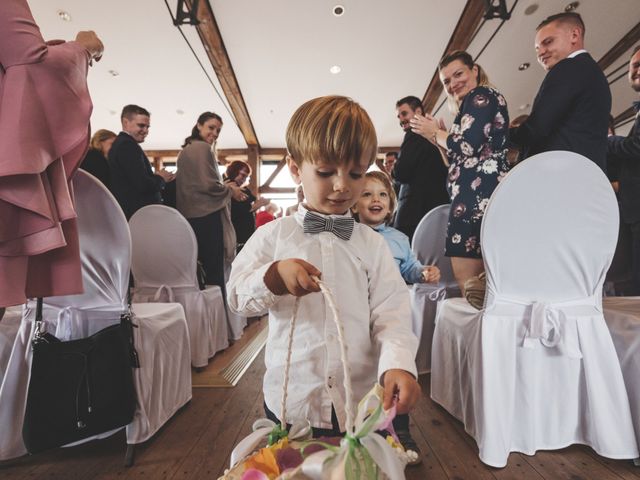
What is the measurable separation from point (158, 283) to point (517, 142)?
2.01 metres

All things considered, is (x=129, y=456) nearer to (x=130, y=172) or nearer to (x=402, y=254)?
(x=402, y=254)

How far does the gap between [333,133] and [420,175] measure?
1623 millimetres

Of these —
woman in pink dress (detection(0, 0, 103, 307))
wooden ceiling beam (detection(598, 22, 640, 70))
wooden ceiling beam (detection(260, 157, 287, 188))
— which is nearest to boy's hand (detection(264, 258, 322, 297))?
woman in pink dress (detection(0, 0, 103, 307))

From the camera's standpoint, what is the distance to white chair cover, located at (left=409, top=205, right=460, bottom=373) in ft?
5.54

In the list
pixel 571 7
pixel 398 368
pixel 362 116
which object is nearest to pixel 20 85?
pixel 362 116

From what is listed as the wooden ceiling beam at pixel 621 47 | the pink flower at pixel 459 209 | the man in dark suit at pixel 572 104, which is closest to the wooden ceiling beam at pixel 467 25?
the wooden ceiling beam at pixel 621 47

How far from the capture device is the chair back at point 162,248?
5.69 ft

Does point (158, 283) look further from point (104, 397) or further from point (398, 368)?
point (398, 368)

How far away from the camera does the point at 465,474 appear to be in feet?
3.18

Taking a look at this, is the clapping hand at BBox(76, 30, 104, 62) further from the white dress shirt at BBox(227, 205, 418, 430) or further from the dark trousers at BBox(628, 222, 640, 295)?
the dark trousers at BBox(628, 222, 640, 295)

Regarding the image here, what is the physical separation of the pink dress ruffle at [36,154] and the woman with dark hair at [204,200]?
1.34 metres

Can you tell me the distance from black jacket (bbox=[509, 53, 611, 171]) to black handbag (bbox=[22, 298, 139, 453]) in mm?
1838

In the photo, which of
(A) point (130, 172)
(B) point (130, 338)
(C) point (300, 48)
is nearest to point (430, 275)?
(B) point (130, 338)

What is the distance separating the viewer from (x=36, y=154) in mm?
773
